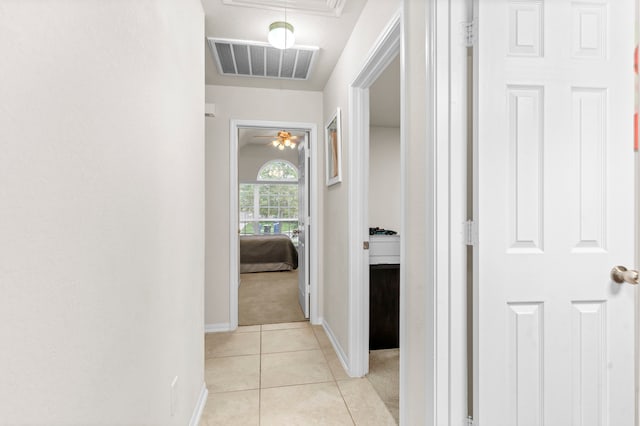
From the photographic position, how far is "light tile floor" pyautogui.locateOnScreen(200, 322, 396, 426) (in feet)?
6.04

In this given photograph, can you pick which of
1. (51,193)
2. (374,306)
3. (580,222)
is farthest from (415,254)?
(374,306)

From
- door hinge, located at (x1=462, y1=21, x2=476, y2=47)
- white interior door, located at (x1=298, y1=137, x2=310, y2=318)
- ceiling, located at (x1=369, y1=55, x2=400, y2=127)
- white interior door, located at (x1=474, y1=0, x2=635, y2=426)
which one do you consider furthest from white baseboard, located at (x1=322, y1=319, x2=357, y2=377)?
ceiling, located at (x1=369, y1=55, x2=400, y2=127)

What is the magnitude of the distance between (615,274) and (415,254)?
74cm

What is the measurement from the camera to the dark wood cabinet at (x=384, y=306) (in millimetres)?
2703

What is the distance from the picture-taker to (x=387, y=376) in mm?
2293

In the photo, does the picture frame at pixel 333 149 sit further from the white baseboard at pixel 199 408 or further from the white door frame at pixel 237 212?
the white baseboard at pixel 199 408

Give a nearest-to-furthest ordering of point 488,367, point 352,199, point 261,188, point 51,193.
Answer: point 51,193, point 488,367, point 352,199, point 261,188

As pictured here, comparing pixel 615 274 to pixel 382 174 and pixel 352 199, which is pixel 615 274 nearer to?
pixel 352 199

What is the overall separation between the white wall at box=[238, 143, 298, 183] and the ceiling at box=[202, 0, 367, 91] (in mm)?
5224

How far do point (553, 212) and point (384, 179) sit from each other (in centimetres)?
356

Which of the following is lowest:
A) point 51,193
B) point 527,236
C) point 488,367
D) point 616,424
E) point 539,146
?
point 616,424

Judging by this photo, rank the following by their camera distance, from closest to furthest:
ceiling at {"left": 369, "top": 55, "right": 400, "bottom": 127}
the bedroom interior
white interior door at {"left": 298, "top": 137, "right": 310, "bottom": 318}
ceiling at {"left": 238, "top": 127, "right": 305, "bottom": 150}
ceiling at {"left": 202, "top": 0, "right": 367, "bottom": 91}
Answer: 1. ceiling at {"left": 202, "top": 0, "right": 367, "bottom": 91}
2. ceiling at {"left": 369, "top": 55, "right": 400, "bottom": 127}
3. white interior door at {"left": 298, "top": 137, "right": 310, "bottom": 318}
4. the bedroom interior
5. ceiling at {"left": 238, "top": 127, "right": 305, "bottom": 150}

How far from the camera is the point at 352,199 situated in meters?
2.34

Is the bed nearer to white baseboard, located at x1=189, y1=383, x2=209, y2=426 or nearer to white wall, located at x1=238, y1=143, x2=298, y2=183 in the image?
white wall, located at x1=238, y1=143, x2=298, y2=183
